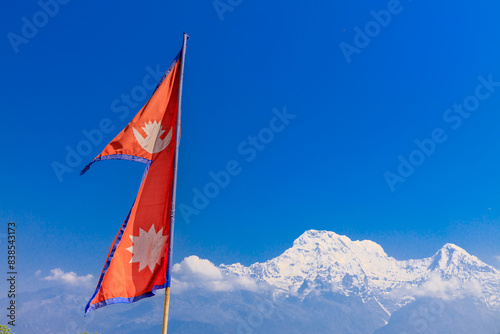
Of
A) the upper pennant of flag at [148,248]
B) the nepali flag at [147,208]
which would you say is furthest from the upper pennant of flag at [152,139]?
the upper pennant of flag at [148,248]

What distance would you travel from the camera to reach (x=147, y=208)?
12.0m

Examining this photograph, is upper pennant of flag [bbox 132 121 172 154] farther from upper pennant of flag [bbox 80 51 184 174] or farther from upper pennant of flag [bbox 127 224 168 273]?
upper pennant of flag [bbox 127 224 168 273]

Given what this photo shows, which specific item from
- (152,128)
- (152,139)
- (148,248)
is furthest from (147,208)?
(152,128)

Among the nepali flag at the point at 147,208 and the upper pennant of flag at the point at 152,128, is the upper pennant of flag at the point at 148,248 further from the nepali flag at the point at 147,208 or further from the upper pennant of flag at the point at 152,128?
the upper pennant of flag at the point at 152,128

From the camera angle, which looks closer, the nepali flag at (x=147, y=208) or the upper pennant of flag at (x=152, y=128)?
the nepali flag at (x=147, y=208)

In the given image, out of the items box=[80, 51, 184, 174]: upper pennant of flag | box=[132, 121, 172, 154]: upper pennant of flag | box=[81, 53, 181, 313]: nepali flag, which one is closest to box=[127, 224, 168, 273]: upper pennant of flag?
box=[81, 53, 181, 313]: nepali flag

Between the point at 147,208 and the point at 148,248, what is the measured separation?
1.06 metres

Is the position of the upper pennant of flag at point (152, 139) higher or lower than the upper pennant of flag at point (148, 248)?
higher

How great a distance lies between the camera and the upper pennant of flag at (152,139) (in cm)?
1236

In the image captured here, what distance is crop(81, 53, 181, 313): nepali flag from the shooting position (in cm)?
1138

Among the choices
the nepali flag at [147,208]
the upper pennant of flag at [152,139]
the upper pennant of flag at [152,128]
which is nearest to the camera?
the nepali flag at [147,208]

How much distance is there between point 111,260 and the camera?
448 inches

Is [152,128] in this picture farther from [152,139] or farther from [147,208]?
[147,208]

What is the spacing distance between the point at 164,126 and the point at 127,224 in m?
2.92
